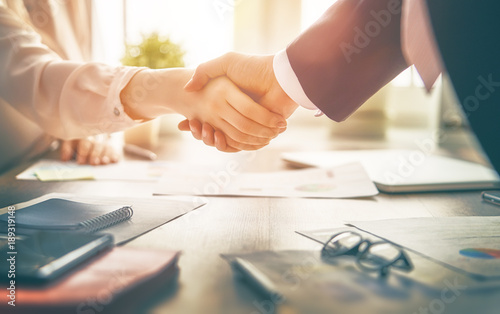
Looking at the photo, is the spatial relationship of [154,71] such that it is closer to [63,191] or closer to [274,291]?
[63,191]

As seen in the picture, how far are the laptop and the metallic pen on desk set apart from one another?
22.9 inches

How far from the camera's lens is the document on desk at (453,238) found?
0.55 m

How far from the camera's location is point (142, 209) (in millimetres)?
812

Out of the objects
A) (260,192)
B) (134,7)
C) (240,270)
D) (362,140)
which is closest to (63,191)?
(260,192)

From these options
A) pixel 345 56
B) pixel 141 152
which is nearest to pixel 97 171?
pixel 141 152

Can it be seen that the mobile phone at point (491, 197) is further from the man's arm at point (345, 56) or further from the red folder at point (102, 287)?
the red folder at point (102, 287)

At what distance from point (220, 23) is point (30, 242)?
88.4 inches

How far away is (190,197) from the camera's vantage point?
0.94 metres

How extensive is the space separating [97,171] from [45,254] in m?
0.74

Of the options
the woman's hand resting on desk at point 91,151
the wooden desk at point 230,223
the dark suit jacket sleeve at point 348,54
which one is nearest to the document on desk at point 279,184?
the wooden desk at point 230,223

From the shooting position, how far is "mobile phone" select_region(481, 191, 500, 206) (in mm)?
903

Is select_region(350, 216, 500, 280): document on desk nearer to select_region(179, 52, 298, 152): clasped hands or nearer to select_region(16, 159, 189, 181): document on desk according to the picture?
select_region(179, 52, 298, 152): clasped hands

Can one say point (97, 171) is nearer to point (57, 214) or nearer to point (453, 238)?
point (57, 214)

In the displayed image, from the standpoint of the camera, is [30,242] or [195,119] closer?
[30,242]
